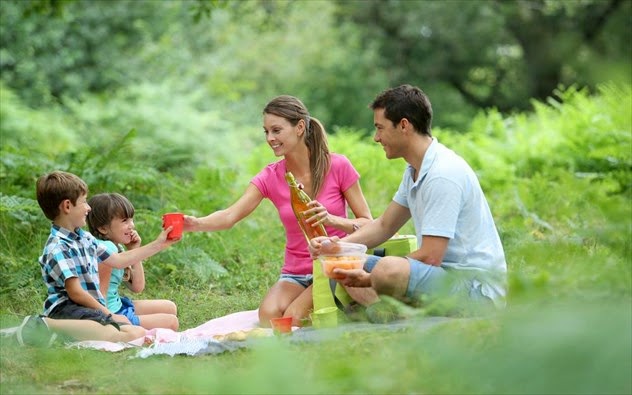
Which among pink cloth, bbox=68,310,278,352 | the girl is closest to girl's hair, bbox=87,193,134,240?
the girl

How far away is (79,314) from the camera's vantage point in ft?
17.2

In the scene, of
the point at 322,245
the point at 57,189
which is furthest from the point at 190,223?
the point at 322,245

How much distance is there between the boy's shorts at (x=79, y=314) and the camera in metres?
5.24

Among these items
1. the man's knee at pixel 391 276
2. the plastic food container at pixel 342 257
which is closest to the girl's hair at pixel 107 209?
the plastic food container at pixel 342 257

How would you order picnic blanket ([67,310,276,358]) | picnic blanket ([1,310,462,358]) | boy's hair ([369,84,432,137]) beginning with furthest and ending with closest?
boy's hair ([369,84,432,137]) → picnic blanket ([67,310,276,358]) → picnic blanket ([1,310,462,358])

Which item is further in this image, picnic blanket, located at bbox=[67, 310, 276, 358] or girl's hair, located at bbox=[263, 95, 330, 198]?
girl's hair, located at bbox=[263, 95, 330, 198]

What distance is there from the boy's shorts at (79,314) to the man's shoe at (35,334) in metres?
0.15

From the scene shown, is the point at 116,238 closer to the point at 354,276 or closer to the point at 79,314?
the point at 79,314

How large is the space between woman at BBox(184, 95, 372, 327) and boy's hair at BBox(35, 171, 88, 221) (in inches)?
27.5

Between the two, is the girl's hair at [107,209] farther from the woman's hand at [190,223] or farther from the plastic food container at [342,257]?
the plastic food container at [342,257]

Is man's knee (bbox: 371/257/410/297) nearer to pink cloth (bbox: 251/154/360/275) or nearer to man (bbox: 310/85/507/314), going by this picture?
man (bbox: 310/85/507/314)

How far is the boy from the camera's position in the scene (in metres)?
5.20

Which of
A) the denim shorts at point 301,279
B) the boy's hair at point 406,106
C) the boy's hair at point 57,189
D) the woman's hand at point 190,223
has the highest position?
the boy's hair at point 406,106

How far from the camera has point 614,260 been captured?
104 inches
